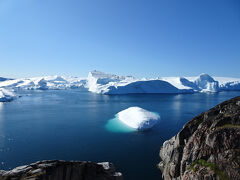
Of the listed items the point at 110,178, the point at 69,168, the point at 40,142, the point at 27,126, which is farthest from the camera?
the point at 27,126

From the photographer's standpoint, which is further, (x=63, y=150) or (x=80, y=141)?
(x=80, y=141)

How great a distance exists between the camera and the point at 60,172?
8305mm

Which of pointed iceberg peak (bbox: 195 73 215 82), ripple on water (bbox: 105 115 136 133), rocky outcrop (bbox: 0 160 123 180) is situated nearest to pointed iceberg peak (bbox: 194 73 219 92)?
pointed iceberg peak (bbox: 195 73 215 82)

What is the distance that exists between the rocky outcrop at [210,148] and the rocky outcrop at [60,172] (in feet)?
18.7

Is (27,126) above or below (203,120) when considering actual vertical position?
below

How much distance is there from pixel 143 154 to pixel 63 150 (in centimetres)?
967

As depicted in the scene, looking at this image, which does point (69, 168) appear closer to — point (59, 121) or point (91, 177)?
point (91, 177)

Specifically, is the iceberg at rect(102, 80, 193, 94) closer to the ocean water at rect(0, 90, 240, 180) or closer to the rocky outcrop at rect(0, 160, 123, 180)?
the ocean water at rect(0, 90, 240, 180)

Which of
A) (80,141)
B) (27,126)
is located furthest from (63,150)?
(27,126)

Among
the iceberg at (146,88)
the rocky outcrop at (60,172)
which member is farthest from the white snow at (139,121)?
the iceberg at (146,88)

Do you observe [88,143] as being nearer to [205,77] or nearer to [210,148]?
[210,148]

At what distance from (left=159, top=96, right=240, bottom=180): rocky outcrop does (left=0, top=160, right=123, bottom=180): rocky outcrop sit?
224 inches

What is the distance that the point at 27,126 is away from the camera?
97.6 feet

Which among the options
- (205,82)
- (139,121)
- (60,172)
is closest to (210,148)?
(60,172)
